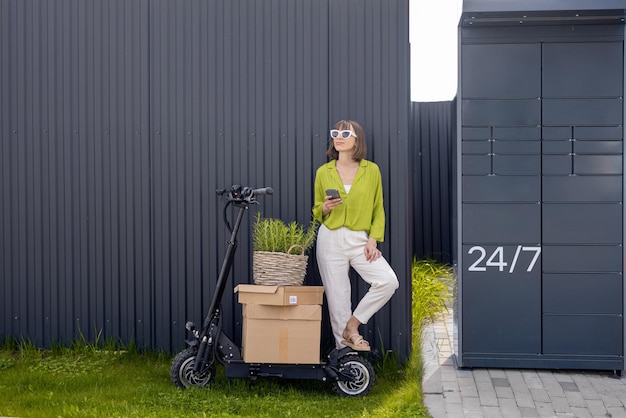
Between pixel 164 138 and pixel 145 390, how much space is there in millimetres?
1941

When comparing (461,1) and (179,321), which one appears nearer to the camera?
(461,1)

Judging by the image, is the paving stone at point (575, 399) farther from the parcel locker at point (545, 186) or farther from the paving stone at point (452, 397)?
the paving stone at point (452, 397)

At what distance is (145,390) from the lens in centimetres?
492

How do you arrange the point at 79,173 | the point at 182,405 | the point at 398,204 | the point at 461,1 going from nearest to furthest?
the point at 182,405 → the point at 461,1 → the point at 398,204 → the point at 79,173

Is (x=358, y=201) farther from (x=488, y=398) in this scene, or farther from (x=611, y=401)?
(x=611, y=401)

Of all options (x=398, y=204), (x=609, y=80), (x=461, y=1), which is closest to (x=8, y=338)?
(x=398, y=204)

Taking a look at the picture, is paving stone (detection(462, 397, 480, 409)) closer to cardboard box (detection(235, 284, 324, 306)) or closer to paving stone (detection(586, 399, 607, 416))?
paving stone (detection(586, 399, 607, 416))

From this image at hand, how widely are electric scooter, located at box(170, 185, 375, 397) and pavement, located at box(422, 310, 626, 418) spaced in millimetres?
463

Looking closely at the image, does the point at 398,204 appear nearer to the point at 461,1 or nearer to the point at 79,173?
the point at 461,1

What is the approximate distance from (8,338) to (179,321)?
1417 mm

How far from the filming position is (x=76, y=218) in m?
5.93

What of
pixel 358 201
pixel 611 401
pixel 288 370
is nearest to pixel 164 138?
pixel 358 201

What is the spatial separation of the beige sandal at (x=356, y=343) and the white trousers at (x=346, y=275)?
53 mm

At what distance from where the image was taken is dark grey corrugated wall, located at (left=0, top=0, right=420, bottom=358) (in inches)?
220
